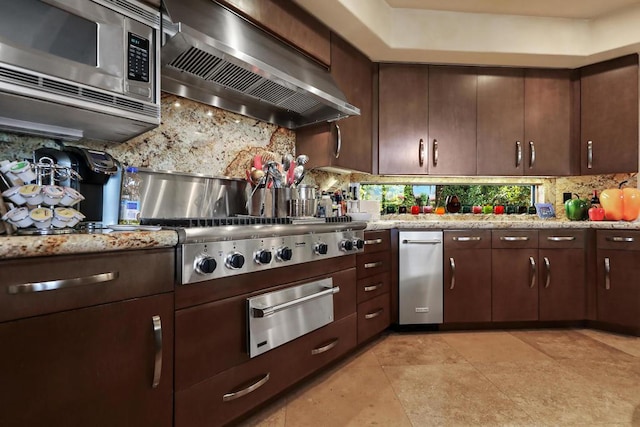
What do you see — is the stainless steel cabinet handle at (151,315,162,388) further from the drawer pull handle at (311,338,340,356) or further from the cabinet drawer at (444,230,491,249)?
the cabinet drawer at (444,230,491,249)

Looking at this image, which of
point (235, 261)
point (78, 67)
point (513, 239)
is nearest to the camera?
point (78, 67)

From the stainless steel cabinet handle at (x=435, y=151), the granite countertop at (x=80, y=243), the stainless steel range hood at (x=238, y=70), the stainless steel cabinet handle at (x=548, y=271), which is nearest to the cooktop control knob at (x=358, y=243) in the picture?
the stainless steel range hood at (x=238, y=70)

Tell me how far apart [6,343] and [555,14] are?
4057 millimetres

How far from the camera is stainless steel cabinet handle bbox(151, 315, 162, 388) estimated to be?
112cm

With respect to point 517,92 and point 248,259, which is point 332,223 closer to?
point 248,259

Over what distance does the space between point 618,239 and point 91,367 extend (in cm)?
348

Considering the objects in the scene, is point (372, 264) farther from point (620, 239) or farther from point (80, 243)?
point (620, 239)

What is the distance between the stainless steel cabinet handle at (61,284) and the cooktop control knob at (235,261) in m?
0.41

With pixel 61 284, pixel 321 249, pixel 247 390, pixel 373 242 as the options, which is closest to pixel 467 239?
pixel 373 242

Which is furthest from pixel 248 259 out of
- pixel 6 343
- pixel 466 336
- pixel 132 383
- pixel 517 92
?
pixel 517 92

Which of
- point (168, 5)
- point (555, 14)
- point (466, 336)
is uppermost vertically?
A: point (555, 14)

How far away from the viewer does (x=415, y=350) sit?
2443 mm

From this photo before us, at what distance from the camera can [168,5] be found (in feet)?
4.88

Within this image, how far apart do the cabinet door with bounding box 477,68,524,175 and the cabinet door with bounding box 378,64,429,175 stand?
0.53 metres
